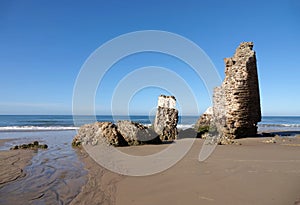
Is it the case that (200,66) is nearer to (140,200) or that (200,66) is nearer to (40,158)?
(40,158)

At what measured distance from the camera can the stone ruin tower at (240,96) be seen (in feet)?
38.2

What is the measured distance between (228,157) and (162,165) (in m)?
2.12

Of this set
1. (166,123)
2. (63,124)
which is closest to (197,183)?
(166,123)

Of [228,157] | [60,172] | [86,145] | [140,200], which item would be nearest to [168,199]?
[140,200]

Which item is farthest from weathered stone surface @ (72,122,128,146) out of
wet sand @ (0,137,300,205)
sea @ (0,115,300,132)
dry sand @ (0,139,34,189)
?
wet sand @ (0,137,300,205)

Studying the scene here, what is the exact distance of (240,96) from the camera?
11.6 meters

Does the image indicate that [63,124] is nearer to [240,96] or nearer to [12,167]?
[240,96]

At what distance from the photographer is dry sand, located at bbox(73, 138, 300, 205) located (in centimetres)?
A: 347

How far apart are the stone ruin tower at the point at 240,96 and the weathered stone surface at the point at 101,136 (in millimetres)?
5442

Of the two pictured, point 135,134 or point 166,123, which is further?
point 166,123

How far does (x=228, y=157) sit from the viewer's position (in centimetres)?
665

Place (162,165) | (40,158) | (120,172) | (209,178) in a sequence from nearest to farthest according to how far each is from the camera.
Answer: (209,178)
(120,172)
(162,165)
(40,158)

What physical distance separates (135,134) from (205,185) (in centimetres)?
637

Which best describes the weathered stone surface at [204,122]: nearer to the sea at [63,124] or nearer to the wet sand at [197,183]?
the sea at [63,124]
